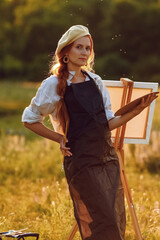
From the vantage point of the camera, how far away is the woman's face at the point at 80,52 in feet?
10.2

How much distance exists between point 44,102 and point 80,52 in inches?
15.6

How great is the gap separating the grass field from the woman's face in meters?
1.64

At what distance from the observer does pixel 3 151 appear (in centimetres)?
797

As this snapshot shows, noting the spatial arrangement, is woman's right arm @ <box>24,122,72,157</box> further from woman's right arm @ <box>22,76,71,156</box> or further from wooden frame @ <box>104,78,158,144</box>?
wooden frame @ <box>104,78,158,144</box>

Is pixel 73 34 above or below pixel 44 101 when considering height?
above

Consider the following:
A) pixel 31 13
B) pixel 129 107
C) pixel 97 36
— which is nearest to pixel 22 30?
pixel 31 13

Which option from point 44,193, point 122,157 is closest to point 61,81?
point 122,157

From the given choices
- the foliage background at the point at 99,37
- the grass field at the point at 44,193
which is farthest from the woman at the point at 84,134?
the foliage background at the point at 99,37

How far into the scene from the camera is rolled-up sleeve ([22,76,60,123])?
3070mm

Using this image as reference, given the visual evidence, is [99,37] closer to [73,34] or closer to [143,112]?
[143,112]

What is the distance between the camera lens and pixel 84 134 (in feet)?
9.98

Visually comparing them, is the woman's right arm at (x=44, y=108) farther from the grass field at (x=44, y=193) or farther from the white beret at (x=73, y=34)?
the grass field at (x=44, y=193)

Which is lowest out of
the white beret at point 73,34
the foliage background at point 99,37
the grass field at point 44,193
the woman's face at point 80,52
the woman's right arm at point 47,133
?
the grass field at point 44,193

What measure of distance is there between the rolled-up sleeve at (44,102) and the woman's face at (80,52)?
6.8 inches
